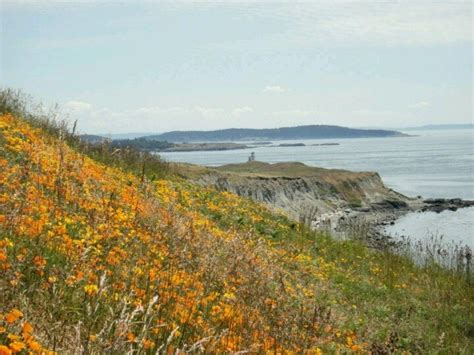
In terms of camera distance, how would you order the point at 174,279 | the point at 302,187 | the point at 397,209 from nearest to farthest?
the point at 174,279 < the point at 302,187 < the point at 397,209

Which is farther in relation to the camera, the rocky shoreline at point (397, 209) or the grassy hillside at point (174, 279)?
the rocky shoreline at point (397, 209)

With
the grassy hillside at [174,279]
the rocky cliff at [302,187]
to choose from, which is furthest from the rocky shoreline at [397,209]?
the grassy hillside at [174,279]

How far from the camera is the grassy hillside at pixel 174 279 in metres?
3.47

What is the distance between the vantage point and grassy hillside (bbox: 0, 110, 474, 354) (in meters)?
3.47

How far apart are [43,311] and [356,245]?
1518 cm

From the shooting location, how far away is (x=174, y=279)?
5141mm

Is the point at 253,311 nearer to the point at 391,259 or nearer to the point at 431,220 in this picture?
the point at 391,259

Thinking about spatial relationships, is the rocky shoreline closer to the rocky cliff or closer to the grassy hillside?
the rocky cliff

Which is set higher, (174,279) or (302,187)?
(174,279)

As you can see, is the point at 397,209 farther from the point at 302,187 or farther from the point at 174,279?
the point at 174,279

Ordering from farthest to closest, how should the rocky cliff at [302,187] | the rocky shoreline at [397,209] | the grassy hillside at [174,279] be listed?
the rocky shoreline at [397,209] → the rocky cliff at [302,187] → the grassy hillside at [174,279]

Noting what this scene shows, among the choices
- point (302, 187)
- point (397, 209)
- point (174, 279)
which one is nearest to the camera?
point (174, 279)

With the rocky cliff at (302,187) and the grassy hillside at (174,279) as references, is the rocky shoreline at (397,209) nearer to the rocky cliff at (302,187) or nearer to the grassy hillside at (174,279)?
the rocky cliff at (302,187)

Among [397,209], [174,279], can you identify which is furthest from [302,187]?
[174,279]
